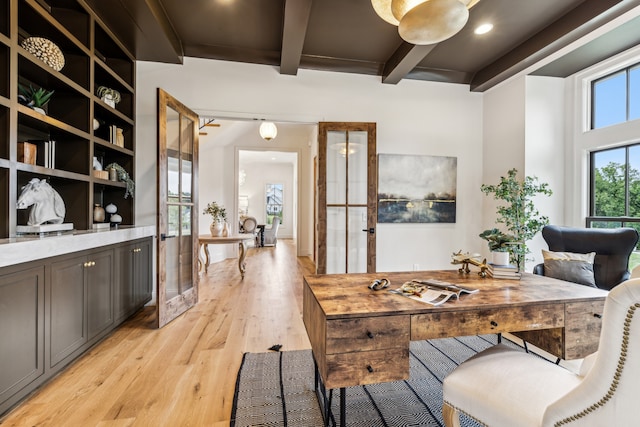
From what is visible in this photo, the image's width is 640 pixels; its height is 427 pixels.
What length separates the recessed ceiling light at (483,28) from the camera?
2.90m

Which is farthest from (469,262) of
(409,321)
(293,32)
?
(293,32)

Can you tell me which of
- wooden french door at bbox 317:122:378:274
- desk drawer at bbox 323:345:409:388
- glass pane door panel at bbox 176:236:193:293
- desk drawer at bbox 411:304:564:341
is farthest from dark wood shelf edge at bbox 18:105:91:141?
desk drawer at bbox 411:304:564:341

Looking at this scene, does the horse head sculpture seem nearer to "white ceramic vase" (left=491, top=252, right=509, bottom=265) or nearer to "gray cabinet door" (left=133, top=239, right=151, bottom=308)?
"gray cabinet door" (left=133, top=239, right=151, bottom=308)

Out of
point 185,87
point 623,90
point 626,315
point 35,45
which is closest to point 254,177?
point 185,87

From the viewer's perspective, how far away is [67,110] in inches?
101

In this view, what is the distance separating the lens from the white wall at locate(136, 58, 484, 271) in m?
3.34

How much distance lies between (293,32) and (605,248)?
3.48 m

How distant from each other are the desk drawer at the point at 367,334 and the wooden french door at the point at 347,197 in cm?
238

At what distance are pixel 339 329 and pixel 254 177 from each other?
35.7 feet

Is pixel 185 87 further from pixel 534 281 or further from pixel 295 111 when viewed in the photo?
pixel 534 281

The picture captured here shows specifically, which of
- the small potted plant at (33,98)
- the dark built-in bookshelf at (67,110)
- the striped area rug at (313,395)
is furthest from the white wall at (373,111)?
the striped area rug at (313,395)

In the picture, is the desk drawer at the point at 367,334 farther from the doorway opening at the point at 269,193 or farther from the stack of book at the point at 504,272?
the doorway opening at the point at 269,193

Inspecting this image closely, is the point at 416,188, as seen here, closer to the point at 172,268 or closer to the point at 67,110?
the point at 172,268

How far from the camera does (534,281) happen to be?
1.85 meters
